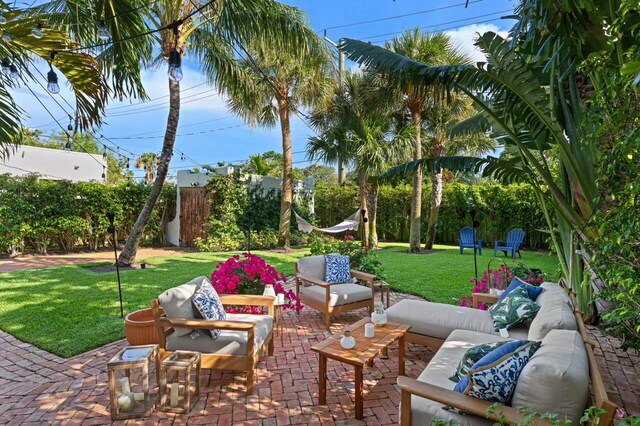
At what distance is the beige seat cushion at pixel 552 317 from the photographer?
2377mm

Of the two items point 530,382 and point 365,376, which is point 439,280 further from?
point 530,382

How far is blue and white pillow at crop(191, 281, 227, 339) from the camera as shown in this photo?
2969 millimetres

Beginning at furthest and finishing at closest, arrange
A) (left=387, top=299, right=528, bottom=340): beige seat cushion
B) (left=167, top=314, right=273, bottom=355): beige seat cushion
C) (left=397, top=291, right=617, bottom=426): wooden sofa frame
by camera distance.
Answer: (left=387, top=299, right=528, bottom=340): beige seat cushion, (left=167, top=314, right=273, bottom=355): beige seat cushion, (left=397, top=291, right=617, bottom=426): wooden sofa frame

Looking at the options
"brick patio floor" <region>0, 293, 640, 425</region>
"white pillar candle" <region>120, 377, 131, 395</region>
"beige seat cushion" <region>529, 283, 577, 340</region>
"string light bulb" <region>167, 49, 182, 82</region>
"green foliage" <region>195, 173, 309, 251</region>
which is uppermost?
"string light bulb" <region>167, 49, 182, 82</region>

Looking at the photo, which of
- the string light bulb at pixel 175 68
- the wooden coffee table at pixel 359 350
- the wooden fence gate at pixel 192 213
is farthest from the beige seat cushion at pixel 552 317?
the wooden fence gate at pixel 192 213

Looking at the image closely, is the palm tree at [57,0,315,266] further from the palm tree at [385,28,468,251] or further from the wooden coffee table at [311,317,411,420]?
the palm tree at [385,28,468,251]

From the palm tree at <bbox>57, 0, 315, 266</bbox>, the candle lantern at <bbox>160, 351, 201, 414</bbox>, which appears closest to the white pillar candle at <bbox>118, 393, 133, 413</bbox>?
the candle lantern at <bbox>160, 351, 201, 414</bbox>

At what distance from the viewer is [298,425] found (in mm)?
2459

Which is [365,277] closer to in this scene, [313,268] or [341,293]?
[341,293]

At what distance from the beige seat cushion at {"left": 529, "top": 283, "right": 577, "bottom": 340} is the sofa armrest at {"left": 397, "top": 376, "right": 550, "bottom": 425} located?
97 centimetres

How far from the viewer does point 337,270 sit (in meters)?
5.06

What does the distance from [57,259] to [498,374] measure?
1066cm

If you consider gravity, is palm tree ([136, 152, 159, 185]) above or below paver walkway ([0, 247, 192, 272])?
above

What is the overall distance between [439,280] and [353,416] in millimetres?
4892
